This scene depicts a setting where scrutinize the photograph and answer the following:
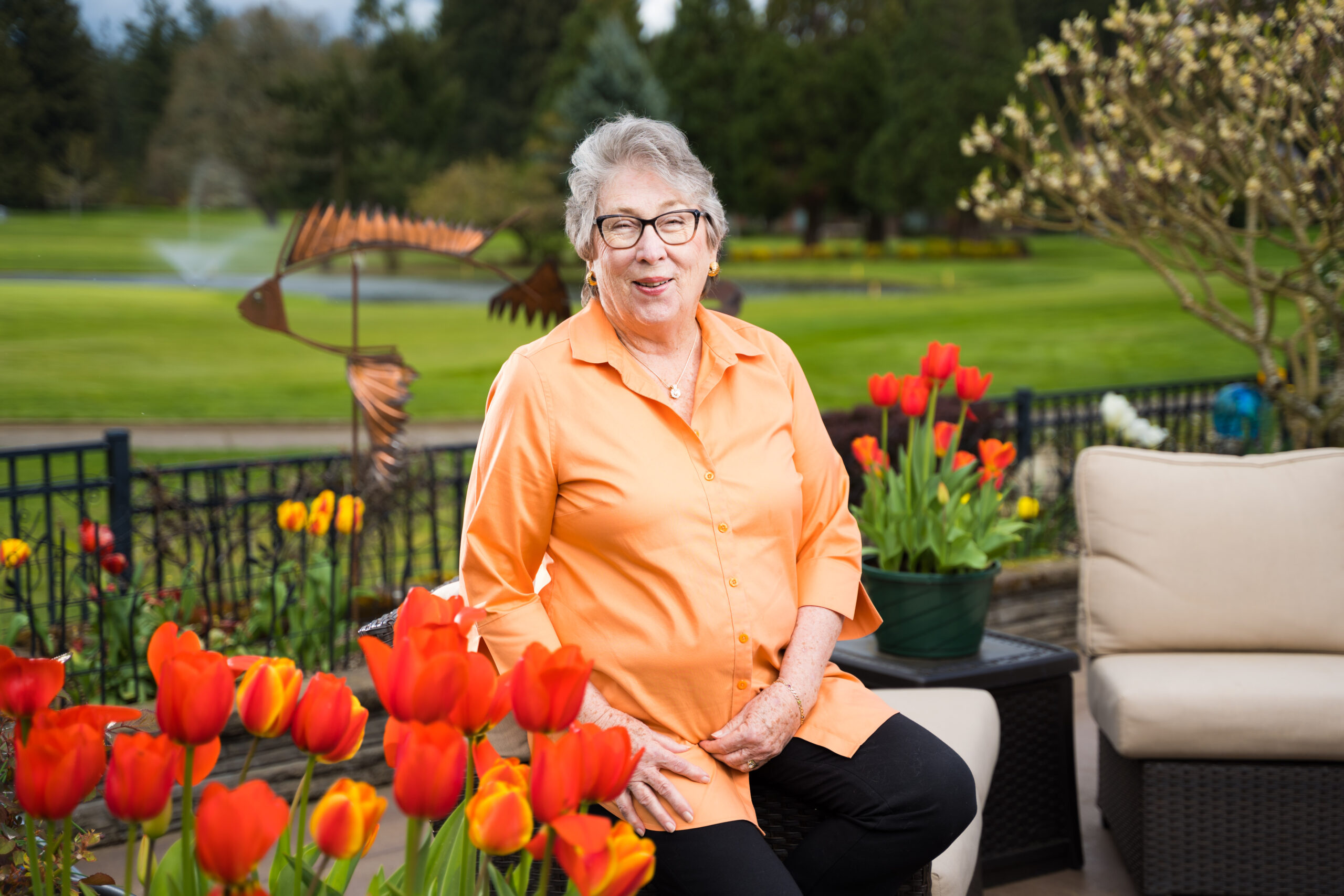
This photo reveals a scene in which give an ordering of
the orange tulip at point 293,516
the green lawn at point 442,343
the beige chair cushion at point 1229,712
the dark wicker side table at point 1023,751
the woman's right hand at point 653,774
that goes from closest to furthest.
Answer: the woman's right hand at point 653,774 < the beige chair cushion at point 1229,712 < the dark wicker side table at point 1023,751 < the orange tulip at point 293,516 < the green lawn at point 442,343

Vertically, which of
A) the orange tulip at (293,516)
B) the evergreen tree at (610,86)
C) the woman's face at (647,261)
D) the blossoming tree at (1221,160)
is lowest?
the orange tulip at (293,516)

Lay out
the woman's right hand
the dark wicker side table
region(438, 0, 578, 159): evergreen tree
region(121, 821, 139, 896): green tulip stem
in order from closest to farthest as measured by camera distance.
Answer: region(121, 821, 139, 896): green tulip stem → the woman's right hand → the dark wicker side table → region(438, 0, 578, 159): evergreen tree

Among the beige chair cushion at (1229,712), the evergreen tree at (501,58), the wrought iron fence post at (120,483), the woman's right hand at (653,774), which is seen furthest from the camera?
the evergreen tree at (501,58)

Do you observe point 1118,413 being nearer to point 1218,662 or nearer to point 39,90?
point 1218,662

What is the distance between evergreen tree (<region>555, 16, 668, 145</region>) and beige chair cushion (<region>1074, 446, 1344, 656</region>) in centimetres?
2719

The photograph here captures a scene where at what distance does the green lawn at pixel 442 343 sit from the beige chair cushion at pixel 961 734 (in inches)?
394

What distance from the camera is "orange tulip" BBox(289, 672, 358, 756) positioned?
0.82 metres

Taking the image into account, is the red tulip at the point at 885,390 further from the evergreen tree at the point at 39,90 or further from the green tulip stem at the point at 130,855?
the evergreen tree at the point at 39,90

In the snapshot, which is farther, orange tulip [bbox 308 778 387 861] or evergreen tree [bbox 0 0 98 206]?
evergreen tree [bbox 0 0 98 206]

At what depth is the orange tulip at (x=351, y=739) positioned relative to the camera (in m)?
0.84

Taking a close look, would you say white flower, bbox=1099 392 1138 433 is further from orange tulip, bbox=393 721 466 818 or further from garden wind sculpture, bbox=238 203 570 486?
orange tulip, bbox=393 721 466 818

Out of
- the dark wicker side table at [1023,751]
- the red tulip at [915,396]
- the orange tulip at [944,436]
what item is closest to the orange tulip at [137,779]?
the dark wicker side table at [1023,751]

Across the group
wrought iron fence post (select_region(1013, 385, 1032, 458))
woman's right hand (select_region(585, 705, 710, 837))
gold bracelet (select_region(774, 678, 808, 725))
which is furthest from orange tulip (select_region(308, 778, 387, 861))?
wrought iron fence post (select_region(1013, 385, 1032, 458))

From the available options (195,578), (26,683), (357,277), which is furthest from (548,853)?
(195,578)
